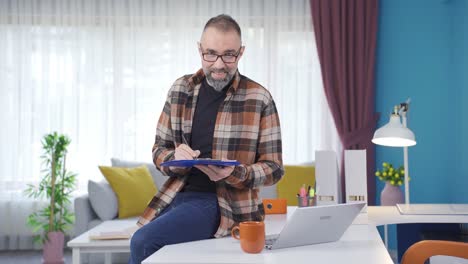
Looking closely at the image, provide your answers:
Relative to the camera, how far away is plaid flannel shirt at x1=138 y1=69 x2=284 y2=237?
87.2 inches

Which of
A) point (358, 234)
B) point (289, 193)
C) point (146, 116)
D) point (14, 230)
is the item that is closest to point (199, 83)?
point (358, 234)

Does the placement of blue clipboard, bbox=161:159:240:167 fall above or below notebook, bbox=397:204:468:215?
above

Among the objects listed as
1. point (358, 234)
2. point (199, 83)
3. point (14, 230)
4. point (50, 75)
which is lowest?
point (14, 230)

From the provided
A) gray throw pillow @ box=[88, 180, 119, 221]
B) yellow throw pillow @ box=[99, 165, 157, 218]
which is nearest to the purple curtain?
yellow throw pillow @ box=[99, 165, 157, 218]

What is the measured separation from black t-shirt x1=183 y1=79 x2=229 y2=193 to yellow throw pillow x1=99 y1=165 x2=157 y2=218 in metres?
3.01

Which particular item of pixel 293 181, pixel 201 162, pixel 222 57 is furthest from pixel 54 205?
pixel 201 162

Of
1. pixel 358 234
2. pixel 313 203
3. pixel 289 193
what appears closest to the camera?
pixel 358 234

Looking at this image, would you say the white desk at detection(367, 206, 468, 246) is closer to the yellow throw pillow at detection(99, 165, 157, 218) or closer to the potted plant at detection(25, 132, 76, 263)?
the yellow throw pillow at detection(99, 165, 157, 218)

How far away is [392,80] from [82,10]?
2.97m

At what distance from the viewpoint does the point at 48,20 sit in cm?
624

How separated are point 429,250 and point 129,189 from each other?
340 centimetres

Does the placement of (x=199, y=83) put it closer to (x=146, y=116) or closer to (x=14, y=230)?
(x=146, y=116)

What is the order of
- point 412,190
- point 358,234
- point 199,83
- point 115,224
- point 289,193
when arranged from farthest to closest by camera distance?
point 412,190, point 289,193, point 115,224, point 199,83, point 358,234

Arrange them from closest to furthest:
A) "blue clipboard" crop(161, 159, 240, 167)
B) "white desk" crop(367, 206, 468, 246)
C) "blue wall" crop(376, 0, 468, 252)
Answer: "blue clipboard" crop(161, 159, 240, 167)
"white desk" crop(367, 206, 468, 246)
"blue wall" crop(376, 0, 468, 252)
